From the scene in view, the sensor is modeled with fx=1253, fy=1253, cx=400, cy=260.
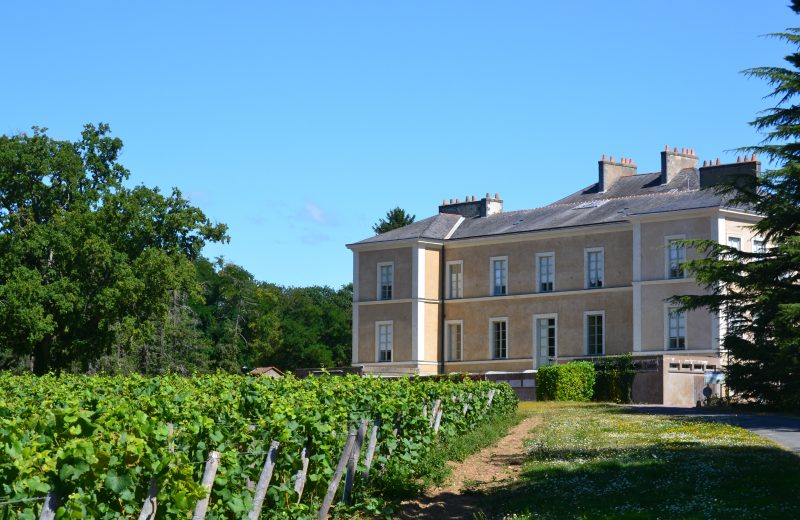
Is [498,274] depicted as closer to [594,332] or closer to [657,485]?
[594,332]

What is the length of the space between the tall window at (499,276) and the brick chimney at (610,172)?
576 cm

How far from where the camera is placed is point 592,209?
50062mm

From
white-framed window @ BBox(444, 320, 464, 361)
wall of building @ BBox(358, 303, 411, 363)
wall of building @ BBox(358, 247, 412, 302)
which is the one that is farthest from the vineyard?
wall of building @ BBox(358, 247, 412, 302)

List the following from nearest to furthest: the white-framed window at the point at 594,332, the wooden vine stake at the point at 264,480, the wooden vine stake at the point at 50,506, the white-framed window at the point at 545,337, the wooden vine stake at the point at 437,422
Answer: the wooden vine stake at the point at 50,506 → the wooden vine stake at the point at 264,480 → the wooden vine stake at the point at 437,422 → the white-framed window at the point at 594,332 → the white-framed window at the point at 545,337

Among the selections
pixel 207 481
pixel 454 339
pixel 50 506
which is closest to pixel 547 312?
pixel 454 339

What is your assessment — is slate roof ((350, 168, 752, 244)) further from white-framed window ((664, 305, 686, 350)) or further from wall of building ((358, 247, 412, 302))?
white-framed window ((664, 305, 686, 350))

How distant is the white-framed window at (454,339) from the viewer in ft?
173

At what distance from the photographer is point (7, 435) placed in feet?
28.7

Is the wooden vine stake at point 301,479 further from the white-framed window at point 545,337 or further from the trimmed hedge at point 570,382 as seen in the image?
the white-framed window at point 545,337

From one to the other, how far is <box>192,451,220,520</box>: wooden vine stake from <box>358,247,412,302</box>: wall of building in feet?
139

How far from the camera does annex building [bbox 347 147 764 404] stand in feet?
146

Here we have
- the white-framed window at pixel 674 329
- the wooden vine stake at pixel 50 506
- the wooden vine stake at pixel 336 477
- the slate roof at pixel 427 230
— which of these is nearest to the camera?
the wooden vine stake at pixel 50 506

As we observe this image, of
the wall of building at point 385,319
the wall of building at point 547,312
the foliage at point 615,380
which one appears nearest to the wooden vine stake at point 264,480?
the foliage at point 615,380

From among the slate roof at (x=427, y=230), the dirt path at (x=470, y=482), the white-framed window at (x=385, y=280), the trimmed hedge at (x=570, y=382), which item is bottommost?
the dirt path at (x=470, y=482)
